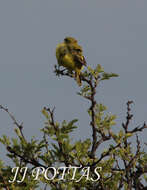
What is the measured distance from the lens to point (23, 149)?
17.0ft

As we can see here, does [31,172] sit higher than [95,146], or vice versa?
[95,146]

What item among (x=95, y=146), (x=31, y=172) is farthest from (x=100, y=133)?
(x=31, y=172)

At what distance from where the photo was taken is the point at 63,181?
5168 millimetres

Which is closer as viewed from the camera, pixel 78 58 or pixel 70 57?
pixel 78 58

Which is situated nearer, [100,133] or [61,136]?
[61,136]

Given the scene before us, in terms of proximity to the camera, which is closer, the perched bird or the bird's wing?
the bird's wing

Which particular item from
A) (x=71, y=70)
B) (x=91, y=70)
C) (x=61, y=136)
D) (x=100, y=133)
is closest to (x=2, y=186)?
(x=61, y=136)

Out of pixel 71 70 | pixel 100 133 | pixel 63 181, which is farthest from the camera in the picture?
pixel 71 70

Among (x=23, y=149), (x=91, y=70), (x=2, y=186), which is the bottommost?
(x=2, y=186)

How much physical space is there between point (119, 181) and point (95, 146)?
0.81m

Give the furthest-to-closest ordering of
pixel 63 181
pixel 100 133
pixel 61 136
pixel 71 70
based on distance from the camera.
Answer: pixel 71 70 → pixel 100 133 → pixel 63 181 → pixel 61 136

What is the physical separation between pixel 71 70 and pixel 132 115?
2825mm

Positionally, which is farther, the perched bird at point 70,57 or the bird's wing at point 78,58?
the perched bird at point 70,57

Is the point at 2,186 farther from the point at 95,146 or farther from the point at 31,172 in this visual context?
the point at 95,146
